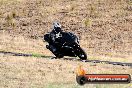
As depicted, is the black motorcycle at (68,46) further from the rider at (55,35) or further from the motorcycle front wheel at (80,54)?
the rider at (55,35)

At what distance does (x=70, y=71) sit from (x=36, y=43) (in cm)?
1433

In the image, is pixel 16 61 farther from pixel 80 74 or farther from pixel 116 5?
pixel 116 5

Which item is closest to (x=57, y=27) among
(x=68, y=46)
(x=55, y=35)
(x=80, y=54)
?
(x=55, y=35)

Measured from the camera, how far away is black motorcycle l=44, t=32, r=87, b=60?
21000 millimetres

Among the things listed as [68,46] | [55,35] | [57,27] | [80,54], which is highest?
[57,27]

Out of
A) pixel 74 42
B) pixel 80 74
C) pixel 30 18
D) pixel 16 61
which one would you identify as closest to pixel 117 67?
pixel 74 42

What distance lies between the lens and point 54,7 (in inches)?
1577

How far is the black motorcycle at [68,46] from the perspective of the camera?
21.0 meters

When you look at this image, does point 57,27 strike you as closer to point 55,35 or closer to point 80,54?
point 55,35

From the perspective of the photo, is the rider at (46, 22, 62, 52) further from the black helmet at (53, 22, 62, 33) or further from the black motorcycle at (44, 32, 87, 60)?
the black motorcycle at (44, 32, 87, 60)

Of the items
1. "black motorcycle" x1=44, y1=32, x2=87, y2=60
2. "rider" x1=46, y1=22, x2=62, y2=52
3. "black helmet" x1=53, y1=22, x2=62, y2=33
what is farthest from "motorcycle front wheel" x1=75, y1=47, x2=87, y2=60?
"black helmet" x1=53, y1=22, x2=62, y2=33

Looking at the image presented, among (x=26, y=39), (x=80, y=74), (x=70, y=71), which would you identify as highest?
(x=80, y=74)

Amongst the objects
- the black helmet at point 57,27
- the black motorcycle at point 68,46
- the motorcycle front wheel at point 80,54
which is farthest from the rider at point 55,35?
the motorcycle front wheel at point 80,54

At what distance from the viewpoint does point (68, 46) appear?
2117 centimetres
